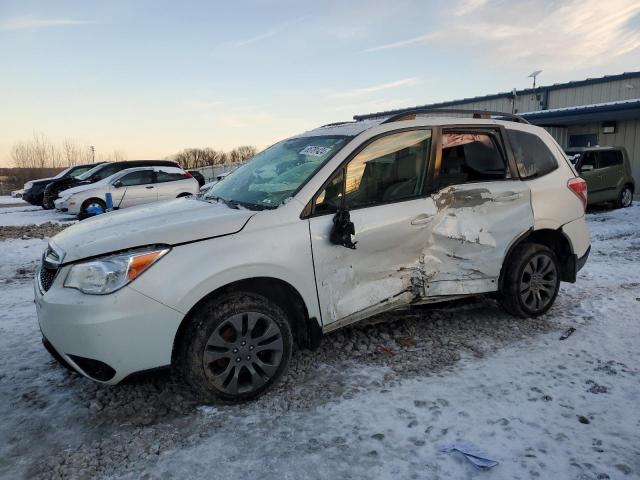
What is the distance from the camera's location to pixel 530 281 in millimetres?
4262

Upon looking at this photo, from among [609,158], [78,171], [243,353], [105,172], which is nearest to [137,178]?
[105,172]

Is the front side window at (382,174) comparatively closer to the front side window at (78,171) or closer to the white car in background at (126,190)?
the white car in background at (126,190)

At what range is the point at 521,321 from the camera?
14.3ft

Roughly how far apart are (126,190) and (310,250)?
12.1 meters

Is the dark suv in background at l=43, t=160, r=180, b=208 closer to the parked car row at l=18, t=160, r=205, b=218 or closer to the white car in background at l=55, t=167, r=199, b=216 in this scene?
the parked car row at l=18, t=160, r=205, b=218

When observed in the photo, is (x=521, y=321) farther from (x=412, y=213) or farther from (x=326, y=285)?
(x=326, y=285)

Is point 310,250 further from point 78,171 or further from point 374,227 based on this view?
point 78,171


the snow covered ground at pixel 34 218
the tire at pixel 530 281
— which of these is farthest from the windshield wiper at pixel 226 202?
the snow covered ground at pixel 34 218

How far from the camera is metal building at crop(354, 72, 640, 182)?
1627cm

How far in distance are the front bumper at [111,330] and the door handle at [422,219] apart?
1.83 meters

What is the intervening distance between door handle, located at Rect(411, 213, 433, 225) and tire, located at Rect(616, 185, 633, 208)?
1209 cm

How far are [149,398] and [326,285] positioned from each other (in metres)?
1.40

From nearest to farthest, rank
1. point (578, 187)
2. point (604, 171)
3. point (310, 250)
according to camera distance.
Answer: point (310, 250), point (578, 187), point (604, 171)

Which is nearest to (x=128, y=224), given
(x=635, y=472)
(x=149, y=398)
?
(x=149, y=398)
